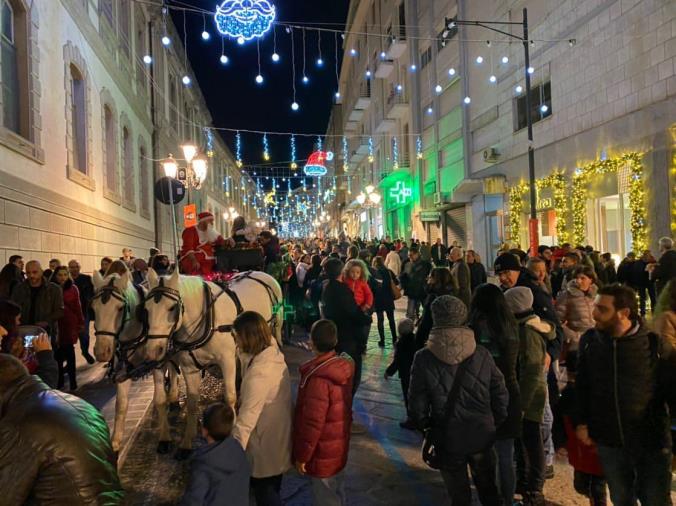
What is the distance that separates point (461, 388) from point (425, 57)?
3073 centimetres

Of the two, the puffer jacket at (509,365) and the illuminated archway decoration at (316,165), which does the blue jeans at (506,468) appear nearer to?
the puffer jacket at (509,365)

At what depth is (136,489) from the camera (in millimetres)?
5105

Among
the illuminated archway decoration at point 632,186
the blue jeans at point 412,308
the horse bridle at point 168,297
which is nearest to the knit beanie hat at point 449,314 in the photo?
the horse bridle at point 168,297

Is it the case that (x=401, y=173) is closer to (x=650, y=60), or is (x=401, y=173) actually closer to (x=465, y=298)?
(x=650, y=60)

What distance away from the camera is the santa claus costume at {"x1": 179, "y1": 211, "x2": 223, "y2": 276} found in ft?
28.5

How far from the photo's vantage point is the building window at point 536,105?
63.2ft

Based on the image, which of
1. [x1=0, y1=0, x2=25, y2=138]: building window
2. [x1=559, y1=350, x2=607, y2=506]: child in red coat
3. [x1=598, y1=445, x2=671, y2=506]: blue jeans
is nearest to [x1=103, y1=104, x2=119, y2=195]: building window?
[x1=0, y1=0, x2=25, y2=138]: building window

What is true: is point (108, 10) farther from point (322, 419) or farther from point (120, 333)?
point (322, 419)

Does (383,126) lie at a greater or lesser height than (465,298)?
greater

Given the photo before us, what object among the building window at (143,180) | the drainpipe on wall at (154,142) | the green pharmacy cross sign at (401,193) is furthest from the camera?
the green pharmacy cross sign at (401,193)

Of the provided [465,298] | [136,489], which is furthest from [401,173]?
[136,489]

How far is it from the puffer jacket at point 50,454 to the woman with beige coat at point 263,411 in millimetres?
1331

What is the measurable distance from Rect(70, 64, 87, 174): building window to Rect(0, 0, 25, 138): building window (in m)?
3.77

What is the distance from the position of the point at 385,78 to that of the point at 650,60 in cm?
2823
